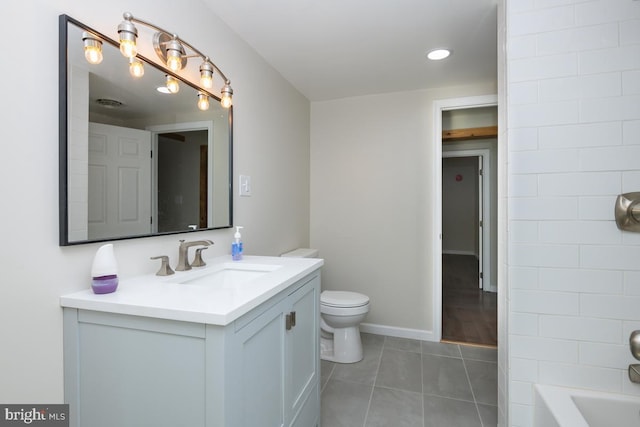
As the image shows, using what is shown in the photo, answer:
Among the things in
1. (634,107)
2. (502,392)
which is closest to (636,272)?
(634,107)

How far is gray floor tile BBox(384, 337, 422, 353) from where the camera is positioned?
269 centimetres

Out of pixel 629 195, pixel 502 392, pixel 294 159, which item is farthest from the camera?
pixel 294 159

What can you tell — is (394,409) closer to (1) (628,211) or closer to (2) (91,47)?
(1) (628,211)

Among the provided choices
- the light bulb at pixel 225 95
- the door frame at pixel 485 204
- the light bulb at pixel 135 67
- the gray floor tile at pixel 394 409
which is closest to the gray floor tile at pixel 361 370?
the gray floor tile at pixel 394 409

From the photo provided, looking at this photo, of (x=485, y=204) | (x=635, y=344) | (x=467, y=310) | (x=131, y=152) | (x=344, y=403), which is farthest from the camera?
(x=485, y=204)

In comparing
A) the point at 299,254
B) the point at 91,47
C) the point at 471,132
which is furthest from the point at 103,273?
the point at 471,132

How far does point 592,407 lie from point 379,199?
203cm

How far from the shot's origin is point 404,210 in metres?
2.93

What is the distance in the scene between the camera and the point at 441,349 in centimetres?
266

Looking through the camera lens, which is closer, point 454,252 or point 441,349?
point 441,349

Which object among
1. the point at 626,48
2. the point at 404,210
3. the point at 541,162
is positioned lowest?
the point at 404,210

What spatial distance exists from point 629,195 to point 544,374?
0.90 meters

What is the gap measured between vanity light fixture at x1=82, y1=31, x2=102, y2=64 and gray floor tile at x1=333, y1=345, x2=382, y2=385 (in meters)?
2.26

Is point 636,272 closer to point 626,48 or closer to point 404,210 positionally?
point 626,48
